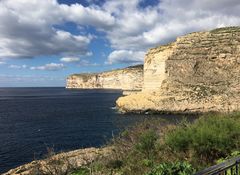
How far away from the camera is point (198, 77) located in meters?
63.6

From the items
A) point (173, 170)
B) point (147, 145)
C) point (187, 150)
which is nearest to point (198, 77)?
point (147, 145)

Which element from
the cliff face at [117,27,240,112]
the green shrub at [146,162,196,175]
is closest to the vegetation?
the green shrub at [146,162,196,175]

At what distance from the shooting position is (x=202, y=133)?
40.6 ft

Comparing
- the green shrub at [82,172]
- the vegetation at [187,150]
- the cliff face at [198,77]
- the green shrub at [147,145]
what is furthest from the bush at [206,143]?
the cliff face at [198,77]

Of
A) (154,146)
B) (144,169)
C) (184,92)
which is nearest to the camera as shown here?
(144,169)

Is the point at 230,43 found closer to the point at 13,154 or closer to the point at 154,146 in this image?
the point at 13,154

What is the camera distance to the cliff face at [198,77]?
2365 inches

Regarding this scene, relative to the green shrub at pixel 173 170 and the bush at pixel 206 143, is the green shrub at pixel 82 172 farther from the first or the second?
the green shrub at pixel 173 170

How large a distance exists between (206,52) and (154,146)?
53205 mm

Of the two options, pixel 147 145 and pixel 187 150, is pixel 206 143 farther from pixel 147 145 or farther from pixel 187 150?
pixel 147 145

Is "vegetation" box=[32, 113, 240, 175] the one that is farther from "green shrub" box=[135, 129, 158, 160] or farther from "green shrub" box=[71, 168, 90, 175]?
"green shrub" box=[71, 168, 90, 175]

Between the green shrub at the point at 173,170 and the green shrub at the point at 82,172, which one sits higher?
the green shrub at the point at 173,170

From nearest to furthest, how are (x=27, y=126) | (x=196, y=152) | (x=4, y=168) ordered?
(x=196, y=152) → (x=4, y=168) → (x=27, y=126)

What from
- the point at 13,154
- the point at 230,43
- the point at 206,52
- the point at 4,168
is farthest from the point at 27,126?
the point at 230,43
